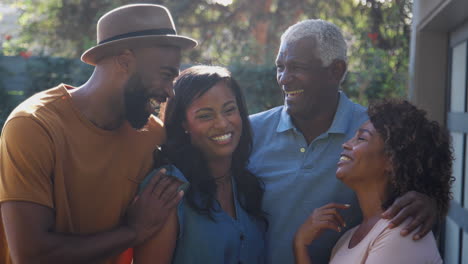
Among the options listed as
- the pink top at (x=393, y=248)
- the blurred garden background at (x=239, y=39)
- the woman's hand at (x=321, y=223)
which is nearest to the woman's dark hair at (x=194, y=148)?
the woman's hand at (x=321, y=223)

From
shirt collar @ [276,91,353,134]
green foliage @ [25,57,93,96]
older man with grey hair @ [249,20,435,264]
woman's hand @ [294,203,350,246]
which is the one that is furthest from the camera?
green foliage @ [25,57,93,96]

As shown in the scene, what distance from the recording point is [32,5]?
10.8 meters

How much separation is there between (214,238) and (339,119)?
1.11 metres

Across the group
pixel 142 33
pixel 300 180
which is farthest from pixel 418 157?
pixel 142 33

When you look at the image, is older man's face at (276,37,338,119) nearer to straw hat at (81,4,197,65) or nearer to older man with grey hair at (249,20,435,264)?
older man with grey hair at (249,20,435,264)

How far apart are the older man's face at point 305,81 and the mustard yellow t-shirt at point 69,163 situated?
3.10 feet

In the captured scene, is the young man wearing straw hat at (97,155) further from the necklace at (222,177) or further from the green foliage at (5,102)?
the green foliage at (5,102)

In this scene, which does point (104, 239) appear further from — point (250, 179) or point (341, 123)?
point (341, 123)

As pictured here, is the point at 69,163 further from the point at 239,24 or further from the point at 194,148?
the point at 239,24

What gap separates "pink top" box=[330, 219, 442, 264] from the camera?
7.60ft

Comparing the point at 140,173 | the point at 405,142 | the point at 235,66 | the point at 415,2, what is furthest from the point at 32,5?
the point at 405,142

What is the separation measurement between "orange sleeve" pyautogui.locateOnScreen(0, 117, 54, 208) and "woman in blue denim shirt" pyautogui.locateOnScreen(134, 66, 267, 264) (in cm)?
59

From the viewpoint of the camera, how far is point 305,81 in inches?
139

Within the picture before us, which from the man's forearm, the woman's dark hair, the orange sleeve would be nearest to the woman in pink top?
the woman's dark hair
